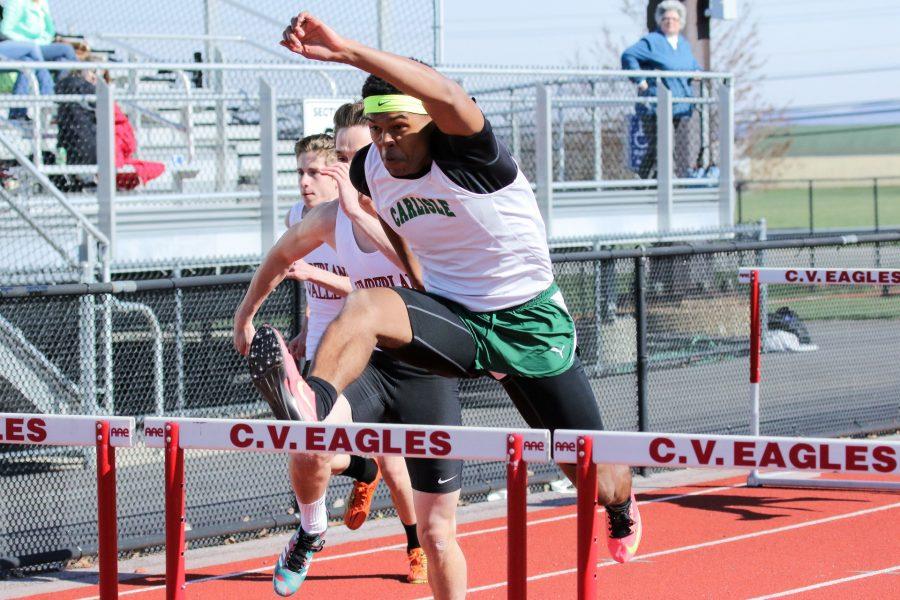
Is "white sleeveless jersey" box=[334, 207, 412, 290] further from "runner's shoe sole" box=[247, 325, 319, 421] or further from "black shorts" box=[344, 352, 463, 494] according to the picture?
"runner's shoe sole" box=[247, 325, 319, 421]

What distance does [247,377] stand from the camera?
31.0ft

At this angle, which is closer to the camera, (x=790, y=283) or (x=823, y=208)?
(x=790, y=283)

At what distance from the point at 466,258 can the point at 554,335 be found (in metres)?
0.44

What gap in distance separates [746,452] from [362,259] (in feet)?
8.43

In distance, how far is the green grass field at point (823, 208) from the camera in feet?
159

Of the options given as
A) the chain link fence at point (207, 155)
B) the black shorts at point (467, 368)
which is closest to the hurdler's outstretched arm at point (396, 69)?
the black shorts at point (467, 368)

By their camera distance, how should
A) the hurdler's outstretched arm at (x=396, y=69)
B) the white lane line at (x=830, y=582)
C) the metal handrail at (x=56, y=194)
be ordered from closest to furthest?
the hurdler's outstretched arm at (x=396, y=69) < the white lane line at (x=830, y=582) < the metal handrail at (x=56, y=194)

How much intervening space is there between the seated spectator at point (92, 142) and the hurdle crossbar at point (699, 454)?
318 inches

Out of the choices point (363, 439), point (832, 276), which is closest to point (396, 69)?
point (363, 439)

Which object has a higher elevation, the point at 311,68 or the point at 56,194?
the point at 311,68

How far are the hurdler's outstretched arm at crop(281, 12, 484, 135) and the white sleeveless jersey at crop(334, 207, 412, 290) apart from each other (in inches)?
51.4

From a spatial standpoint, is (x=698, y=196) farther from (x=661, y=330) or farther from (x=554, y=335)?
(x=554, y=335)

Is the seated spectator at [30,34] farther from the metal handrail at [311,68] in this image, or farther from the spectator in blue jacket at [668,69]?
the spectator in blue jacket at [668,69]

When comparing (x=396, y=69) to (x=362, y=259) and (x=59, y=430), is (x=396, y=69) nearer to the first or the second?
(x=59, y=430)
